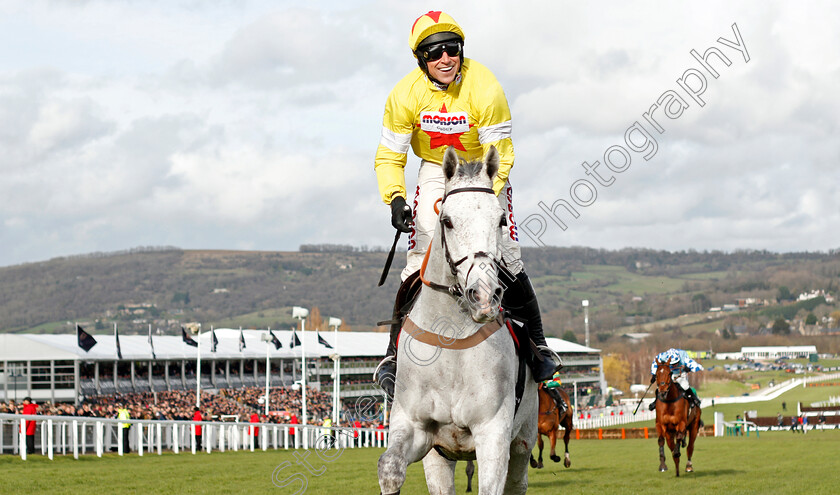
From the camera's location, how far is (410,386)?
6.16 m

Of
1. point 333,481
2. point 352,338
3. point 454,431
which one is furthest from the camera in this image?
point 352,338

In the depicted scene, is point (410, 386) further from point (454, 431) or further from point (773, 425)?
point (773, 425)

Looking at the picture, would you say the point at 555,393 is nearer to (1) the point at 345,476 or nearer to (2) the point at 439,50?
(2) the point at 439,50

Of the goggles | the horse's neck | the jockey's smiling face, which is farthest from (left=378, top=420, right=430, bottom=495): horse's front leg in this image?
the goggles

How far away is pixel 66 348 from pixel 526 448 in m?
51.0

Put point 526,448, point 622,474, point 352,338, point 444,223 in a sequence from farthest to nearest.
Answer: point 352,338 < point 622,474 < point 526,448 < point 444,223

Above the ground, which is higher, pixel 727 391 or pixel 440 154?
pixel 440 154

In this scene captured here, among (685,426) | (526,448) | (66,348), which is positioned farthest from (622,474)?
(66,348)

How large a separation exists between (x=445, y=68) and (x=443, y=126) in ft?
1.57

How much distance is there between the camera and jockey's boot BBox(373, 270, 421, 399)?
6.69 meters

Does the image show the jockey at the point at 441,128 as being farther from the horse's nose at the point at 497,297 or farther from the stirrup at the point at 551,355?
the horse's nose at the point at 497,297

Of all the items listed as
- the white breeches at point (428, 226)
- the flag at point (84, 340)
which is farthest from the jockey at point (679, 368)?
the flag at point (84, 340)

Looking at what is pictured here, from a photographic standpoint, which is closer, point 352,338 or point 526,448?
point 526,448

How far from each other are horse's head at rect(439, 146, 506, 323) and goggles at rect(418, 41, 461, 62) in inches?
58.0
